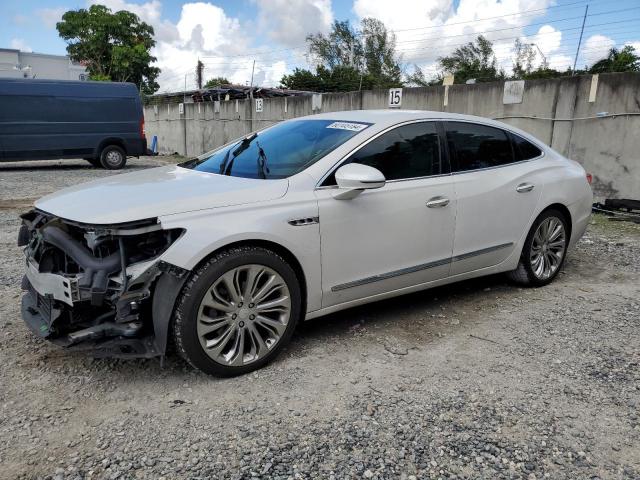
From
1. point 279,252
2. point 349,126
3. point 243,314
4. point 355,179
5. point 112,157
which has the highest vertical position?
point 349,126

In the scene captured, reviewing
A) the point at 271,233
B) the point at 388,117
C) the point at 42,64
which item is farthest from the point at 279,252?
the point at 42,64

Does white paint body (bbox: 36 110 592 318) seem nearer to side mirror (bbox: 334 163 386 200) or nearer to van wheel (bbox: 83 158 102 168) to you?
side mirror (bbox: 334 163 386 200)

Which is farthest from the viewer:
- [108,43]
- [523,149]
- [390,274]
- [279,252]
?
[108,43]

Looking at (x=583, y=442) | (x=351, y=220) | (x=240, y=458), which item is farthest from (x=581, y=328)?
(x=240, y=458)

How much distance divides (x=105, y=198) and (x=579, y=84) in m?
8.02

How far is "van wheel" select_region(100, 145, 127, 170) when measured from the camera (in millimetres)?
14910

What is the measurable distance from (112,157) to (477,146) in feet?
43.3

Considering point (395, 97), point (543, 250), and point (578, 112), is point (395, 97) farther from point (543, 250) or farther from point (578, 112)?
point (543, 250)

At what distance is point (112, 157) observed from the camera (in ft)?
49.5

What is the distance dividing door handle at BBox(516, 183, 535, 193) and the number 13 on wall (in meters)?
7.57

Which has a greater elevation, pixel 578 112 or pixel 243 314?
pixel 578 112

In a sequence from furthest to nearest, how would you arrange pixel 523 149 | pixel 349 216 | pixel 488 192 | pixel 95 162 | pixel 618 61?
pixel 618 61 < pixel 95 162 < pixel 523 149 < pixel 488 192 < pixel 349 216

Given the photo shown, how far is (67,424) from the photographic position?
258 centimetres

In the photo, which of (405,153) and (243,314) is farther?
(405,153)
